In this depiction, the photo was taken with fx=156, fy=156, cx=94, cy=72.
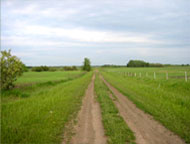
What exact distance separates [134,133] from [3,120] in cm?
635

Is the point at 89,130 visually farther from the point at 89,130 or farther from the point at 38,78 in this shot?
the point at 38,78

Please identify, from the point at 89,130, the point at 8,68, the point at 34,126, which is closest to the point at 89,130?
the point at 89,130

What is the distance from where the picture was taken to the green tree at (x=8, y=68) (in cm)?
2020

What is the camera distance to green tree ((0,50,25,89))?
20202 mm

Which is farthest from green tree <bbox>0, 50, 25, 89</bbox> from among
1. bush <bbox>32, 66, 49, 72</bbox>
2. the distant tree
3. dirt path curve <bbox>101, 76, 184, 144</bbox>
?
the distant tree

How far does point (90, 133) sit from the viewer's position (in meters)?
6.12

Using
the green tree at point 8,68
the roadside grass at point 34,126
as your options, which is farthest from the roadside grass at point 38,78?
the roadside grass at point 34,126

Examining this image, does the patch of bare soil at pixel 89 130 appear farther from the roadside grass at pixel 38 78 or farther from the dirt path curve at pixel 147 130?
the roadside grass at pixel 38 78

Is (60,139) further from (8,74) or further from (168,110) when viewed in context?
(8,74)

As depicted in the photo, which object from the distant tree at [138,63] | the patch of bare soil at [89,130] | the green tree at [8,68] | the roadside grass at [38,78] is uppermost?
the distant tree at [138,63]

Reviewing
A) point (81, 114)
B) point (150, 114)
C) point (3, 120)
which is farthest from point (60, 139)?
point (150, 114)

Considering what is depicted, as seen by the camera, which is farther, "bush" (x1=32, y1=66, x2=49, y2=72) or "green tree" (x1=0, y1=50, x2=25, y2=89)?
"bush" (x1=32, y1=66, x2=49, y2=72)

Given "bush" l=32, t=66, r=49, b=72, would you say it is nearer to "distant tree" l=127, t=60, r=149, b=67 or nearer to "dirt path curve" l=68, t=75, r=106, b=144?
"distant tree" l=127, t=60, r=149, b=67

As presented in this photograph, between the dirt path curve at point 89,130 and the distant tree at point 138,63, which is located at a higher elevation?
the distant tree at point 138,63
